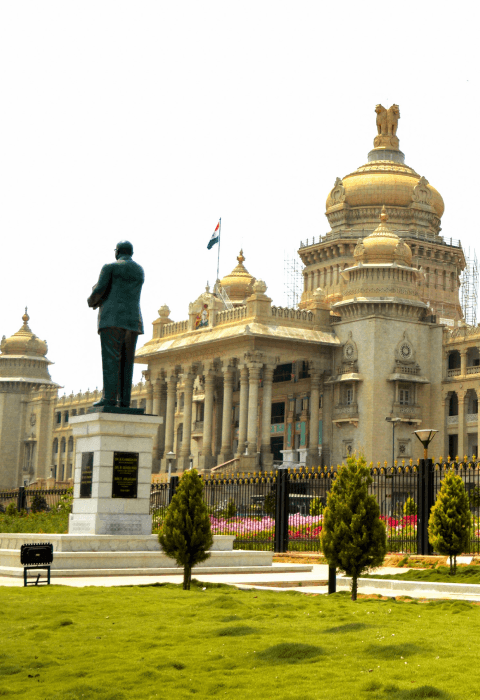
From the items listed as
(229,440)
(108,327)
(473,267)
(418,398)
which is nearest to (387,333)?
(418,398)

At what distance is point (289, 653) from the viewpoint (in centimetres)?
1031

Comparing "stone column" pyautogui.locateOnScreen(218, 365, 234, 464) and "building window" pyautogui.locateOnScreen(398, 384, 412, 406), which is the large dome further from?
"stone column" pyautogui.locateOnScreen(218, 365, 234, 464)

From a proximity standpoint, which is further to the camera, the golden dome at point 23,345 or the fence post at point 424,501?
the golden dome at point 23,345

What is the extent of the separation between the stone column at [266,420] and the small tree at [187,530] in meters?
46.2

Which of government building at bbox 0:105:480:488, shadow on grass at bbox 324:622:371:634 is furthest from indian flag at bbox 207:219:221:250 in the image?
shadow on grass at bbox 324:622:371:634

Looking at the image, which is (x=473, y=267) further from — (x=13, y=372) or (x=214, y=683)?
(x=214, y=683)

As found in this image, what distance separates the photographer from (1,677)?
32.4ft

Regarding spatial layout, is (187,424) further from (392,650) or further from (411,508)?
(392,650)

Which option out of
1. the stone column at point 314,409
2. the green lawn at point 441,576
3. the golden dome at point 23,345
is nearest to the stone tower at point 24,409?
the golden dome at point 23,345

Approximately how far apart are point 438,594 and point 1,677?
9554mm

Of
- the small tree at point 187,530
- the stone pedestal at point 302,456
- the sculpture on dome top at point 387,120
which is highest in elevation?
the sculpture on dome top at point 387,120

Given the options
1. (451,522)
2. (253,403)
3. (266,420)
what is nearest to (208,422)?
(266,420)

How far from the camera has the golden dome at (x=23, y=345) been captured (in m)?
102

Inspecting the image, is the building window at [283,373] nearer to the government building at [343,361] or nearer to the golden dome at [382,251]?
the government building at [343,361]
